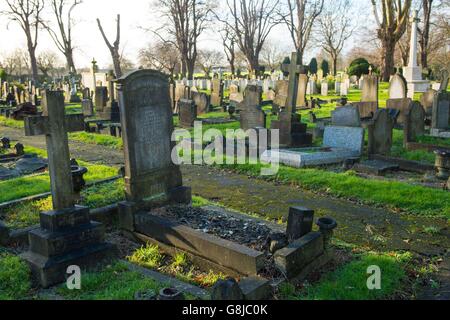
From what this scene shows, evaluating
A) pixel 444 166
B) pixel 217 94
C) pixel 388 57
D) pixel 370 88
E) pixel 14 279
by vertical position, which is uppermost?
pixel 388 57

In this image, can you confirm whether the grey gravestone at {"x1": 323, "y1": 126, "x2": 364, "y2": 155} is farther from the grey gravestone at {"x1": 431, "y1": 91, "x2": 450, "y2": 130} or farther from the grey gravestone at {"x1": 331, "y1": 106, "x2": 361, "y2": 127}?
the grey gravestone at {"x1": 431, "y1": 91, "x2": 450, "y2": 130}

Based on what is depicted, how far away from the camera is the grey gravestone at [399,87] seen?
16.2m

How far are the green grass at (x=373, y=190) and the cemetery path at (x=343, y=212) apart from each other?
23cm

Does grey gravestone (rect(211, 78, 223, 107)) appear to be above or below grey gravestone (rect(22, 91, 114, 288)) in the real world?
above

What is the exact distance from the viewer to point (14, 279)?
4.67 metres

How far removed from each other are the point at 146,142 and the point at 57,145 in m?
1.56

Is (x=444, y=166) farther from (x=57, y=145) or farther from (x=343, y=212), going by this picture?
(x=57, y=145)

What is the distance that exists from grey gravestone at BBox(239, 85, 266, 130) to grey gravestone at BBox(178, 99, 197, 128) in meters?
2.98

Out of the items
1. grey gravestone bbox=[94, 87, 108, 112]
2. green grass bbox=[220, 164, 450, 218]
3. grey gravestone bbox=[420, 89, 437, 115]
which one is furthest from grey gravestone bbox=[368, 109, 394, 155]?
grey gravestone bbox=[94, 87, 108, 112]

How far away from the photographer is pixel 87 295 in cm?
438

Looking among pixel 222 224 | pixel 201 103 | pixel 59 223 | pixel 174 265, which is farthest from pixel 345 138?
pixel 201 103

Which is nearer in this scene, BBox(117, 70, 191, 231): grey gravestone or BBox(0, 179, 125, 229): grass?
BBox(117, 70, 191, 231): grey gravestone

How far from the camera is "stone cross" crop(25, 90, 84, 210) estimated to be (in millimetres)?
4957
